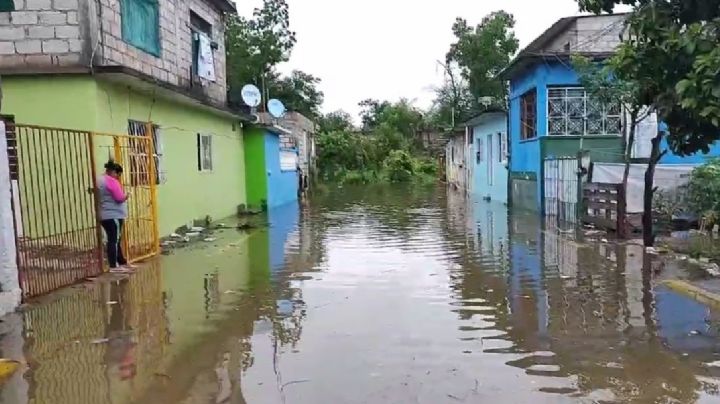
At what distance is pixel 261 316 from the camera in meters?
7.51

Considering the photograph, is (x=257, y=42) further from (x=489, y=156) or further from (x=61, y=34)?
(x=61, y=34)

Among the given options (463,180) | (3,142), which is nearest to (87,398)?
(3,142)

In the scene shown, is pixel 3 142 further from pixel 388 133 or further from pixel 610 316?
pixel 388 133

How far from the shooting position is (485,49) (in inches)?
1875

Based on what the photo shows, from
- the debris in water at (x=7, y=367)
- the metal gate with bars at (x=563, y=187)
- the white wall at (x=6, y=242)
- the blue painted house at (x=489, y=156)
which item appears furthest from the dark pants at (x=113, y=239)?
the blue painted house at (x=489, y=156)

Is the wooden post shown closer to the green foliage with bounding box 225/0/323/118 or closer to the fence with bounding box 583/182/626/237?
the fence with bounding box 583/182/626/237

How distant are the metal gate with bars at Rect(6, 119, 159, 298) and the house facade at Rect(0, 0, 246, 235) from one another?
734mm

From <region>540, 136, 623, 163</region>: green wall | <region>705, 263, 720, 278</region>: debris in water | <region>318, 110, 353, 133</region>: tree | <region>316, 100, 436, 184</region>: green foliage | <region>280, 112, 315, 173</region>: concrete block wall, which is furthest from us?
<region>318, 110, 353, 133</region>: tree

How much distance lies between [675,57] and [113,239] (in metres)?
7.87

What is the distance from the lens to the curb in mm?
7618

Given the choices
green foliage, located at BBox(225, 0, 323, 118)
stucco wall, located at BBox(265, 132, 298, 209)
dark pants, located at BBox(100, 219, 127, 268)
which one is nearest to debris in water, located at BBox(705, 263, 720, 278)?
dark pants, located at BBox(100, 219, 127, 268)

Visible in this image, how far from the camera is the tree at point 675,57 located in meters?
6.09

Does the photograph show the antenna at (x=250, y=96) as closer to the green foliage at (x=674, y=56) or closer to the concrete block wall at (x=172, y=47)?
the concrete block wall at (x=172, y=47)

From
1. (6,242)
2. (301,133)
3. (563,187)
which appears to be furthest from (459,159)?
(6,242)
